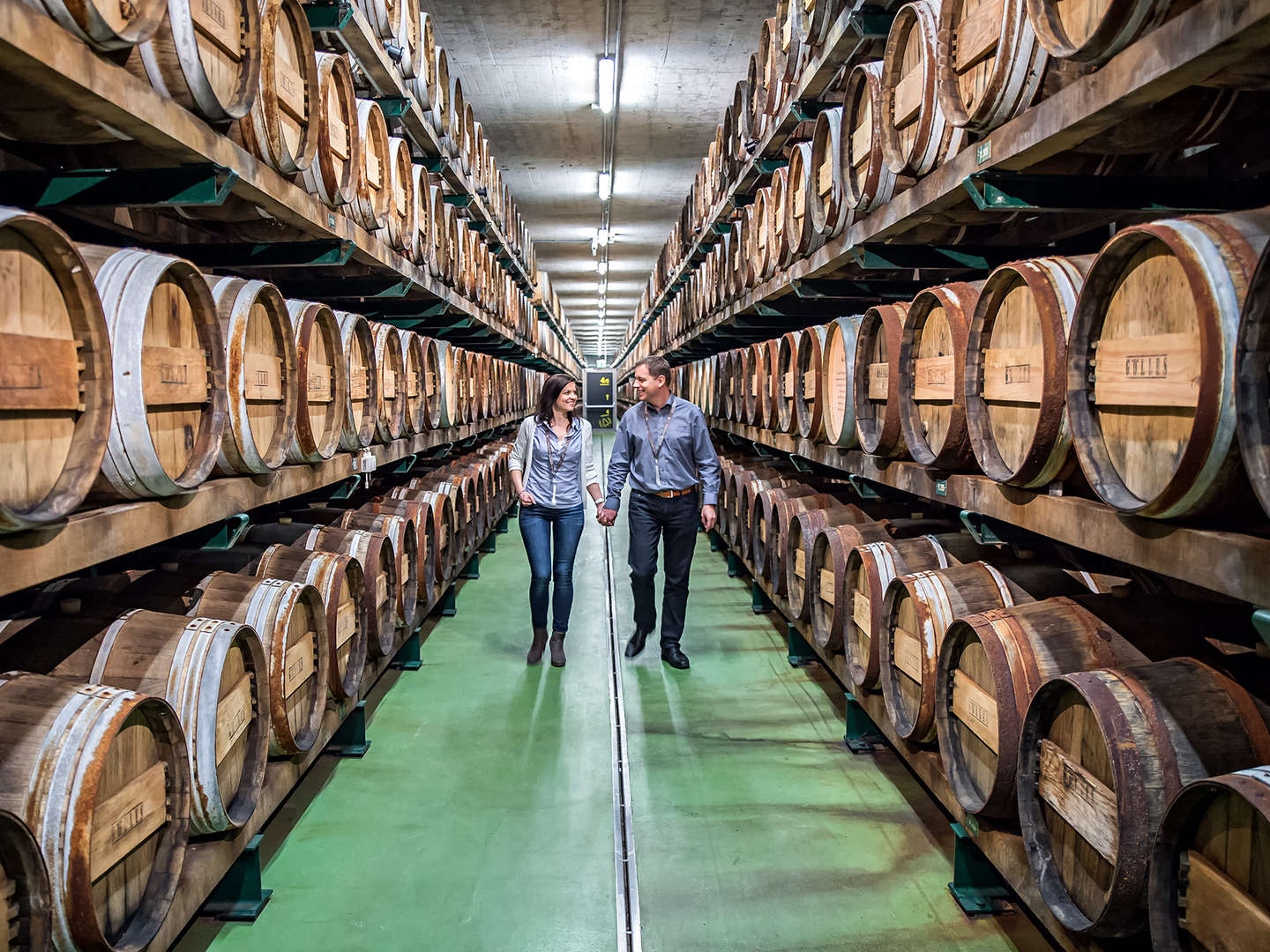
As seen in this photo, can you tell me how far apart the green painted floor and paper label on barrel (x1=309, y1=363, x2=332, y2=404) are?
1.72m

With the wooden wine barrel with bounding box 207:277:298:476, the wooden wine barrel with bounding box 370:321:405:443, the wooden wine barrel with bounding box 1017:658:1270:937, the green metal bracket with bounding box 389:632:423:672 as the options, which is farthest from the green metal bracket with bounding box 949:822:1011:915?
the green metal bracket with bounding box 389:632:423:672

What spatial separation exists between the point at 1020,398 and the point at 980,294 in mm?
405

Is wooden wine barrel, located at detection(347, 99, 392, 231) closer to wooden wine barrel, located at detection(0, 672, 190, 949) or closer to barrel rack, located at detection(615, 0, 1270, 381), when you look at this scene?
barrel rack, located at detection(615, 0, 1270, 381)

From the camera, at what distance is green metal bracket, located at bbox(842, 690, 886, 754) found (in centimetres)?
434

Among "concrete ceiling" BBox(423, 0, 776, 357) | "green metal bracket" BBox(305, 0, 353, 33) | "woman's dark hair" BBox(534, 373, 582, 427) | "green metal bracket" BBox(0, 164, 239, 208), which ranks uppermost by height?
"concrete ceiling" BBox(423, 0, 776, 357)

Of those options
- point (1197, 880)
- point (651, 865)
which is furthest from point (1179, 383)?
point (651, 865)

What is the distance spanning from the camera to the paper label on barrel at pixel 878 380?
3824 mm

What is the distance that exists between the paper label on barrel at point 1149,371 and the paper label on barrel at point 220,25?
2436mm

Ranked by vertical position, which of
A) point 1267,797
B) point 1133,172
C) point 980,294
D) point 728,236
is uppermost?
point 728,236

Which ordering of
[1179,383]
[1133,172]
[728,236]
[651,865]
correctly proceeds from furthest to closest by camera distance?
1. [728,236]
2. [651,865]
3. [1133,172]
4. [1179,383]

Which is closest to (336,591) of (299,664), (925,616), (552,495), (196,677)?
(299,664)

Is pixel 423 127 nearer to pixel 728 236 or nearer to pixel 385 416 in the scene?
pixel 385 416

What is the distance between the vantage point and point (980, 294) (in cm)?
273

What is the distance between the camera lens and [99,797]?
1.96 m
